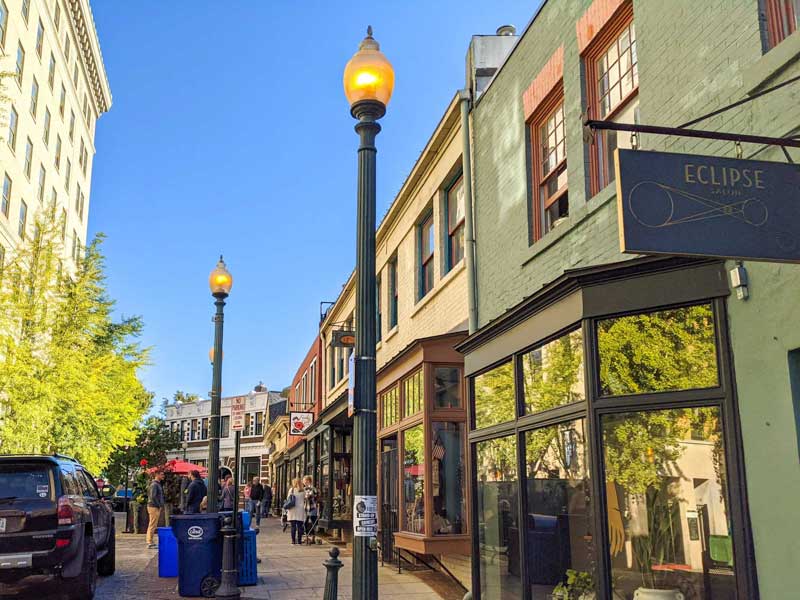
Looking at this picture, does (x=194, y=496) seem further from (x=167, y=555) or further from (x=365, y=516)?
(x=365, y=516)

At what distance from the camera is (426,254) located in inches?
596

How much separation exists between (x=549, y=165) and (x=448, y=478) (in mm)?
4853

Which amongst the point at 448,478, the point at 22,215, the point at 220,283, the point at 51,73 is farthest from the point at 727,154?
the point at 51,73

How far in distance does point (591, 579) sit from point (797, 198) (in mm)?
3775

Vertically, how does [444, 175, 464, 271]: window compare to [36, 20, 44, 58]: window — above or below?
below

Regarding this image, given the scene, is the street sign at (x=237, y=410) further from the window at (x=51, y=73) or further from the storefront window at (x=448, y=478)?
the window at (x=51, y=73)

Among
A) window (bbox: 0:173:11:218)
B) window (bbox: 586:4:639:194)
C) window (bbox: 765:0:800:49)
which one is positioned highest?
window (bbox: 0:173:11:218)

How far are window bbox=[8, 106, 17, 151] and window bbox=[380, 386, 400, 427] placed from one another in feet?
80.7

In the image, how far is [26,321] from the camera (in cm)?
2036

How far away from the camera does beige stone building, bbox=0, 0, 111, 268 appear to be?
3231cm

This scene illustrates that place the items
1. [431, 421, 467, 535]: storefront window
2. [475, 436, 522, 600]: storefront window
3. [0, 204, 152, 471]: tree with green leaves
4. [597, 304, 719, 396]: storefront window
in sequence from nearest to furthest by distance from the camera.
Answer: [597, 304, 719, 396]: storefront window, [475, 436, 522, 600]: storefront window, [431, 421, 467, 535]: storefront window, [0, 204, 152, 471]: tree with green leaves

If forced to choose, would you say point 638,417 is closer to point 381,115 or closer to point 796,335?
point 796,335

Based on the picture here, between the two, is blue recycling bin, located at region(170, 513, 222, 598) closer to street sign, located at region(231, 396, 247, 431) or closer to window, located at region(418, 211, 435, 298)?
street sign, located at region(231, 396, 247, 431)

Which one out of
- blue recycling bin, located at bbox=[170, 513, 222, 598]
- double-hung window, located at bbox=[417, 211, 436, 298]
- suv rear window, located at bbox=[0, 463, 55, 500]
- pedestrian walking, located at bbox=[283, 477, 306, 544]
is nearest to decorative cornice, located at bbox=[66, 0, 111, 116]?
pedestrian walking, located at bbox=[283, 477, 306, 544]
